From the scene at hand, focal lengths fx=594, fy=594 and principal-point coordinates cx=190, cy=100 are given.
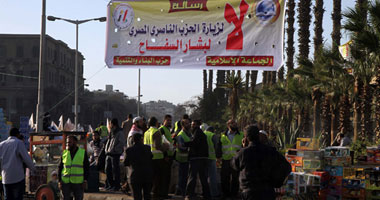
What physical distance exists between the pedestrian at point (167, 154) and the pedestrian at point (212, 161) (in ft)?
2.63

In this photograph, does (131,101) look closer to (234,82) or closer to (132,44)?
(234,82)

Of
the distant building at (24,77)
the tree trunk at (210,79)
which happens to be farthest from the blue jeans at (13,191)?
the distant building at (24,77)

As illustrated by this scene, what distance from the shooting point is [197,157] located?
39.9 ft

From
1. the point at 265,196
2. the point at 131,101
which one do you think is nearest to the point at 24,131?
the point at 265,196

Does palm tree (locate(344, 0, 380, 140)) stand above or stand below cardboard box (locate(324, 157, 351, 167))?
above

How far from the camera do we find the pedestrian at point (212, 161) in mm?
12586

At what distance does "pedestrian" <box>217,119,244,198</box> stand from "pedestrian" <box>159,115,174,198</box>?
1.09 meters

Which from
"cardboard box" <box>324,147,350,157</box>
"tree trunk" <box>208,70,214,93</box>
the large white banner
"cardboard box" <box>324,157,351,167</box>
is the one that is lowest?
"cardboard box" <box>324,157,351,167</box>

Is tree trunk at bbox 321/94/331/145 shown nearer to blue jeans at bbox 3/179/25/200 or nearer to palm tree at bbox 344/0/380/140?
palm tree at bbox 344/0/380/140

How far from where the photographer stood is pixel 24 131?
22.2m

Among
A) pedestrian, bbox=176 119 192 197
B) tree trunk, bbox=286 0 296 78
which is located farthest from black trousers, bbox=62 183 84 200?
tree trunk, bbox=286 0 296 78

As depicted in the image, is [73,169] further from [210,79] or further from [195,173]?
[210,79]

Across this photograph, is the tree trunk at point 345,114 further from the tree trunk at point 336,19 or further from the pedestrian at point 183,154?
the pedestrian at point 183,154

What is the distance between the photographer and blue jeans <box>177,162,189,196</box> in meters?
13.0
